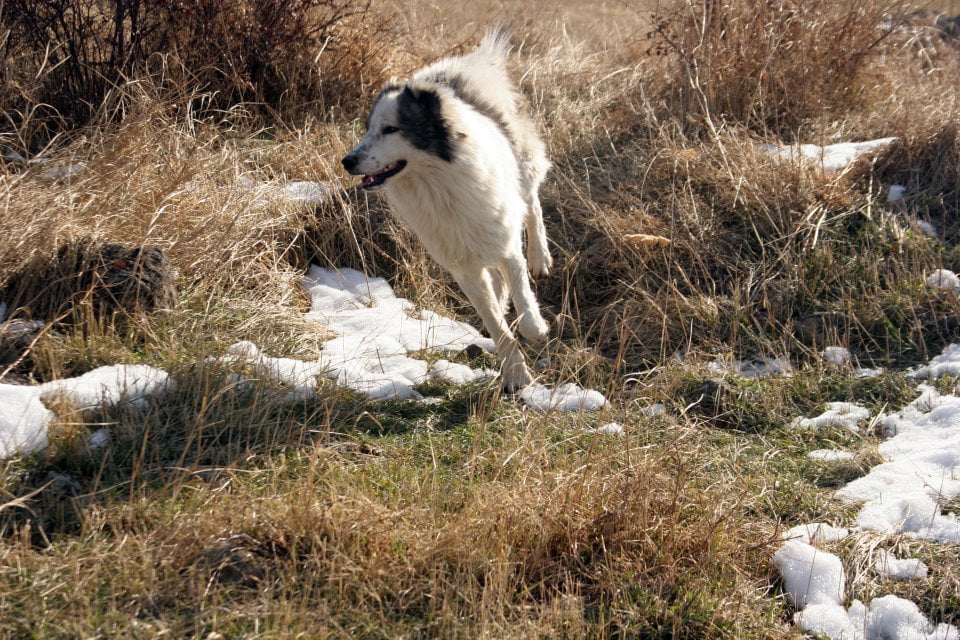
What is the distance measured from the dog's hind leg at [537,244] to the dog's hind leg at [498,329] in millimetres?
914

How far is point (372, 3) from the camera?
7.85m

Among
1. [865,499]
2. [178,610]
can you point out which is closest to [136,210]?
[178,610]

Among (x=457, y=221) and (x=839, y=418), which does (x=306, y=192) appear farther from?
(x=839, y=418)

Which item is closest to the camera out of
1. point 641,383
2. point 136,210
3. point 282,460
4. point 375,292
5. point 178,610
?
point 178,610

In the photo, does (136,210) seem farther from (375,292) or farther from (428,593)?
(428,593)

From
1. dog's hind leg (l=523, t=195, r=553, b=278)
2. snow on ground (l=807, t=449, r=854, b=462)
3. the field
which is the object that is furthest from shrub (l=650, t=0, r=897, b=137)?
snow on ground (l=807, t=449, r=854, b=462)

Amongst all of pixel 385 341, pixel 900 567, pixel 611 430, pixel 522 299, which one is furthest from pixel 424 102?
pixel 900 567

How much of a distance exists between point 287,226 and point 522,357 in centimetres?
188

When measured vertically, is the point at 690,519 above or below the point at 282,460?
below

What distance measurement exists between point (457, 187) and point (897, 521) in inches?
92.1

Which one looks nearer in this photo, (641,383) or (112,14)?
(641,383)

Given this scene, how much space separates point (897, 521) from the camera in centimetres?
318

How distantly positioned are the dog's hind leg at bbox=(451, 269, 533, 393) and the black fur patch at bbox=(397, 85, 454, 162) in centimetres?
63

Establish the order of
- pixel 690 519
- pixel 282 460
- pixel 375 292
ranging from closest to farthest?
pixel 690 519
pixel 282 460
pixel 375 292
